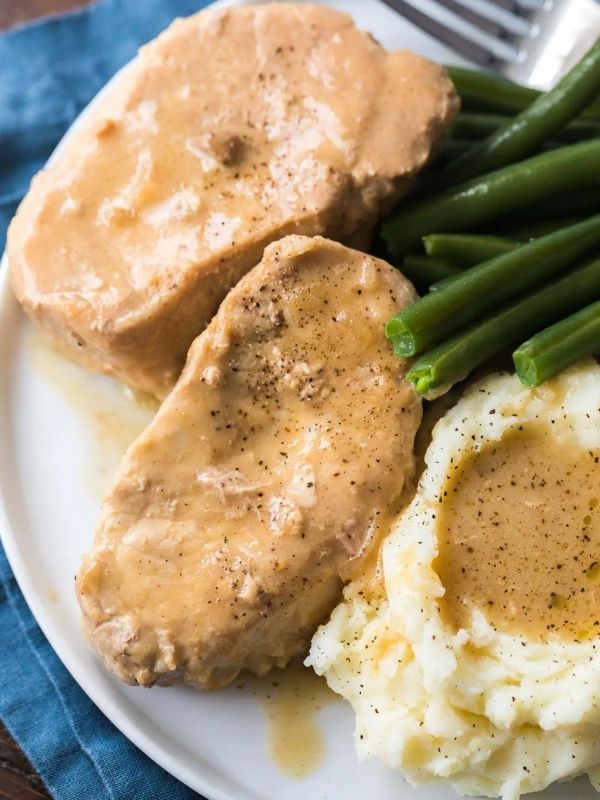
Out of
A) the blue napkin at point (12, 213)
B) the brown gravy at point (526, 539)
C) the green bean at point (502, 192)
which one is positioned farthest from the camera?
the green bean at point (502, 192)

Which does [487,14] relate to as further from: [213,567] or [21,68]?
[213,567]

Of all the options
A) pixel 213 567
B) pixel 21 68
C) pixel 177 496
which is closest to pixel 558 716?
pixel 213 567

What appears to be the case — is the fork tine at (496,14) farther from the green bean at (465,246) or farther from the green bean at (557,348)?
the green bean at (557,348)

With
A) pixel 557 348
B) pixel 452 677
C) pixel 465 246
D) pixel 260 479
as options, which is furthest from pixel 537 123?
pixel 452 677

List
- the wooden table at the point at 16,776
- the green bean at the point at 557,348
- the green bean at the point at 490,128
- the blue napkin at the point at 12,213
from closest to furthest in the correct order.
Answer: the green bean at the point at 557,348 < the blue napkin at the point at 12,213 < the wooden table at the point at 16,776 < the green bean at the point at 490,128

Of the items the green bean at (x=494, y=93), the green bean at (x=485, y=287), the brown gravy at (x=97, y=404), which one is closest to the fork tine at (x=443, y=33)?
the green bean at (x=494, y=93)

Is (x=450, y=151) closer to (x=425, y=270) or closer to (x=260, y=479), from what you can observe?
(x=425, y=270)

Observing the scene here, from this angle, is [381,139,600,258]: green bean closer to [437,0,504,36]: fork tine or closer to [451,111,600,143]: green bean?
[451,111,600,143]: green bean
